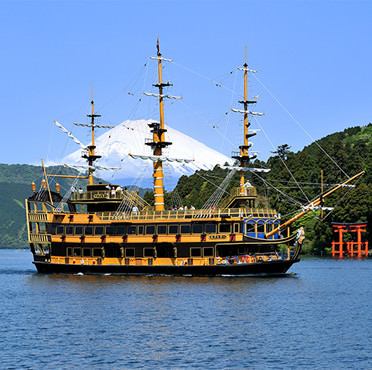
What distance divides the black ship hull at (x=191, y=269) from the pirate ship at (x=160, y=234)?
93 mm

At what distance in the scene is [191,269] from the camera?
6694 centimetres

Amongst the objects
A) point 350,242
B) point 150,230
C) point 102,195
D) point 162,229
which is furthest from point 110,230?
point 350,242

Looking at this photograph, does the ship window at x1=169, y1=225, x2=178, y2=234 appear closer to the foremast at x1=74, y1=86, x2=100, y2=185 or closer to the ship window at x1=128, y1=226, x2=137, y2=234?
the ship window at x1=128, y1=226, x2=137, y2=234

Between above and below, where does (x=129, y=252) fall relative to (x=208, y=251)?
below

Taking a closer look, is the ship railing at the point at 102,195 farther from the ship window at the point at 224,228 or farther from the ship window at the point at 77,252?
the ship window at the point at 224,228

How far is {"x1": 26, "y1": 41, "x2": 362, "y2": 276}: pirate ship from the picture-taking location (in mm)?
65438

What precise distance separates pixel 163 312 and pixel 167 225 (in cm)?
2334

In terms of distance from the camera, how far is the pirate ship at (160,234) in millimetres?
65438

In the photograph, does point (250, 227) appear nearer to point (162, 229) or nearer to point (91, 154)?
point (162, 229)

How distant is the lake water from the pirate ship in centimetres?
320

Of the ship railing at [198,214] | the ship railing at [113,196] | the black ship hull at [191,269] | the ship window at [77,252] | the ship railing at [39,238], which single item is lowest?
the black ship hull at [191,269]

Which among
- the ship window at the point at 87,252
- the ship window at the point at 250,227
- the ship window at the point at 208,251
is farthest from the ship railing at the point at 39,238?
the ship window at the point at 250,227

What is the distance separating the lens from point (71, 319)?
43.8 m

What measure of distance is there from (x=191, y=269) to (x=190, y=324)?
2606cm
